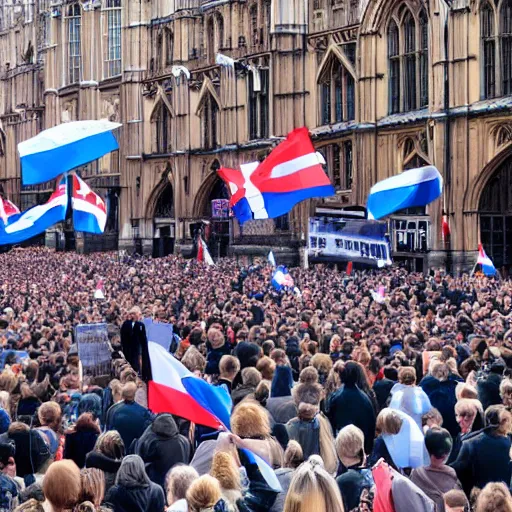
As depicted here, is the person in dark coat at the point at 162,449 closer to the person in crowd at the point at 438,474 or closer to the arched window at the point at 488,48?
the person in crowd at the point at 438,474

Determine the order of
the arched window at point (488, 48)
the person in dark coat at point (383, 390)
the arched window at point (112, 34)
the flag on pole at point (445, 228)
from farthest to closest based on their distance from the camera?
the arched window at point (112, 34) < the flag on pole at point (445, 228) < the arched window at point (488, 48) < the person in dark coat at point (383, 390)

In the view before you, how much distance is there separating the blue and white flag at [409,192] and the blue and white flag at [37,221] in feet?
24.1

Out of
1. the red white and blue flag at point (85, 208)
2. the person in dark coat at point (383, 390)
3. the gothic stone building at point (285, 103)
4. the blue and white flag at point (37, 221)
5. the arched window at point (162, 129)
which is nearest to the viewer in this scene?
the person in dark coat at point (383, 390)

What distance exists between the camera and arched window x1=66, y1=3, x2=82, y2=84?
6188 cm

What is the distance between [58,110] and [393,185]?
1606 inches

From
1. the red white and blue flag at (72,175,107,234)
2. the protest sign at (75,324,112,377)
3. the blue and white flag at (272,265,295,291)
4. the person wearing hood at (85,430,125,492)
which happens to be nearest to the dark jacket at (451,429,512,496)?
the person wearing hood at (85,430,125,492)

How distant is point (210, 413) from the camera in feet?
31.4

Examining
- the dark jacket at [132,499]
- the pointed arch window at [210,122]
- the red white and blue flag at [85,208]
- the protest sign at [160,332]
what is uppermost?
the pointed arch window at [210,122]

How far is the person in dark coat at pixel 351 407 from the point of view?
35.1 feet

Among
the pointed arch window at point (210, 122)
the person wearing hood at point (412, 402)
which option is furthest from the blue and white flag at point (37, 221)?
the pointed arch window at point (210, 122)

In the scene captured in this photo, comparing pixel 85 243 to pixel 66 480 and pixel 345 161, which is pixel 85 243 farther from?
pixel 66 480

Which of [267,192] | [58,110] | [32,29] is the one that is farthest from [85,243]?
[267,192]

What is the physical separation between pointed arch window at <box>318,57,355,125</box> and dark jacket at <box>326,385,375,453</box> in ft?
106

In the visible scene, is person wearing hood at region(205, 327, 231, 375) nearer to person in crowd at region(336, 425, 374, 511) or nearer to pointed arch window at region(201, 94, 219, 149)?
person in crowd at region(336, 425, 374, 511)
